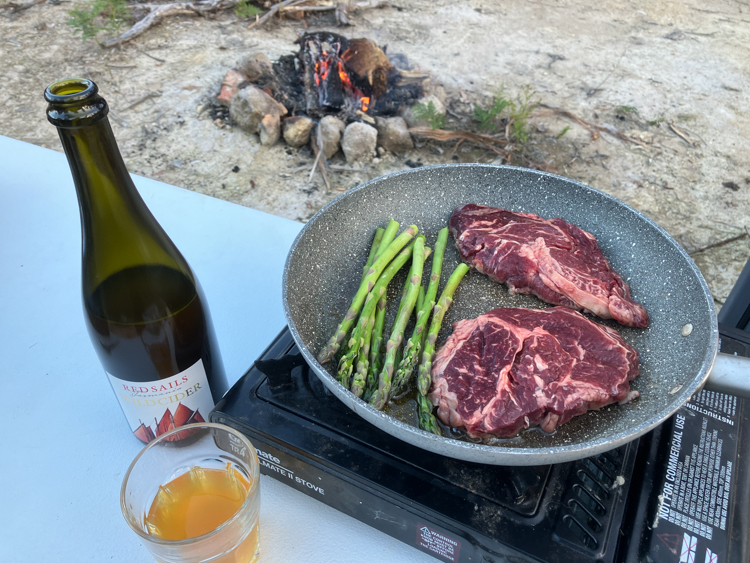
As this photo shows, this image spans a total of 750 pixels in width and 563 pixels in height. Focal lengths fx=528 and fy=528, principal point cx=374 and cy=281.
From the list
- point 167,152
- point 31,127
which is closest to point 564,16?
point 167,152

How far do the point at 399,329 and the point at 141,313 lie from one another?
0.68 m

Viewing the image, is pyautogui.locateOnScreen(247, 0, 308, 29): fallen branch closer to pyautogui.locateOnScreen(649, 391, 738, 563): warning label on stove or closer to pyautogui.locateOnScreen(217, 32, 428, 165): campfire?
pyautogui.locateOnScreen(217, 32, 428, 165): campfire

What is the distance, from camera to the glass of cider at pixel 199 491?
40.4 inches

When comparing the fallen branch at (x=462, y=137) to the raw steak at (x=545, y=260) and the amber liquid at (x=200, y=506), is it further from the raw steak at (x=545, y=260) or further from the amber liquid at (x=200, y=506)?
the amber liquid at (x=200, y=506)

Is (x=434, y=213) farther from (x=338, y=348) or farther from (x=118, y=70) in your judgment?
(x=118, y=70)

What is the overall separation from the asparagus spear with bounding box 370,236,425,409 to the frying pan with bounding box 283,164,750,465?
63mm

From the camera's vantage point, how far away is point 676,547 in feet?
3.44

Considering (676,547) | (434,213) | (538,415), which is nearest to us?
(676,547)

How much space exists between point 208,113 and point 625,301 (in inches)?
190

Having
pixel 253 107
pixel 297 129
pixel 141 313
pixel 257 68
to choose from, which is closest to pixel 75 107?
pixel 141 313

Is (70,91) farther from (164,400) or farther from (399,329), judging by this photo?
(399,329)

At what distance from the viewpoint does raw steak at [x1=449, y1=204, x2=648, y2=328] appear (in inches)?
64.1

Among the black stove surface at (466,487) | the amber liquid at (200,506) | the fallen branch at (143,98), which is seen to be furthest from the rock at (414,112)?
the amber liquid at (200,506)

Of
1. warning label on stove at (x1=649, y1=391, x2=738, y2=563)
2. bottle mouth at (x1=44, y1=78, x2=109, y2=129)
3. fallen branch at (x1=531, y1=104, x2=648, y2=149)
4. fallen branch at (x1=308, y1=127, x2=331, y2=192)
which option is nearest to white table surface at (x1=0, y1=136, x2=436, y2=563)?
warning label on stove at (x1=649, y1=391, x2=738, y2=563)
